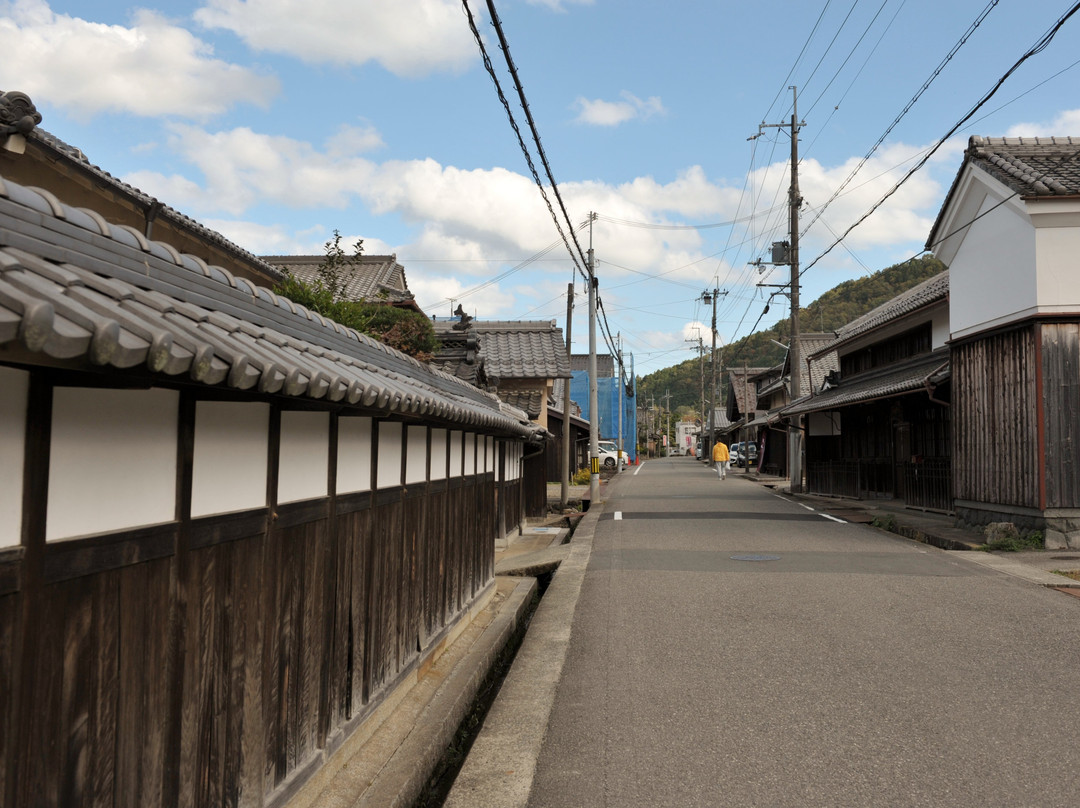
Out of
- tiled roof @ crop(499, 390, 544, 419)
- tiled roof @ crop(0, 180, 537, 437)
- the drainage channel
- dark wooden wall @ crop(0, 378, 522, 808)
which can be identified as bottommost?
the drainage channel

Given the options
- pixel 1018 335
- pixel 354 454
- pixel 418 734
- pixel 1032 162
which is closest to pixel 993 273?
pixel 1018 335

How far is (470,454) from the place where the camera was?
1041 cm

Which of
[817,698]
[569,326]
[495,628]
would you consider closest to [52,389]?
[817,698]

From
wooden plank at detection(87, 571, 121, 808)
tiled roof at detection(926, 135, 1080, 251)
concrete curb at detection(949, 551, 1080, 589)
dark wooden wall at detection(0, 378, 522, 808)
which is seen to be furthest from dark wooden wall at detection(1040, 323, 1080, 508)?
wooden plank at detection(87, 571, 121, 808)

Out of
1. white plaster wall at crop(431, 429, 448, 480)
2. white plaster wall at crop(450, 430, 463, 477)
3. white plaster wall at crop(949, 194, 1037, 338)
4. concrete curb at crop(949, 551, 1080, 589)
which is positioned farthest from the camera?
white plaster wall at crop(949, 194, 1037, 338)

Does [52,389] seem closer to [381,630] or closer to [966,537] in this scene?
[381,630]

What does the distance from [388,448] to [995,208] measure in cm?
1367

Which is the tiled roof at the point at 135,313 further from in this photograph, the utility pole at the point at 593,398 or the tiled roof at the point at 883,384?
the utility pole at the point at 593,398

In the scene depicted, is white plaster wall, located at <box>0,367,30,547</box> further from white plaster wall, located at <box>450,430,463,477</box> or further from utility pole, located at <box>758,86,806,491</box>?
utility pole, located at <box>758,86,806,491</box>

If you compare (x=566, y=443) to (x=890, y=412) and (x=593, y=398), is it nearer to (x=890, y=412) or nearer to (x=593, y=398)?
(x=593, y=398)

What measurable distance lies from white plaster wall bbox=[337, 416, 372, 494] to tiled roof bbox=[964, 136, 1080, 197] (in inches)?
502

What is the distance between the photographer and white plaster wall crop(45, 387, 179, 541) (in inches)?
101

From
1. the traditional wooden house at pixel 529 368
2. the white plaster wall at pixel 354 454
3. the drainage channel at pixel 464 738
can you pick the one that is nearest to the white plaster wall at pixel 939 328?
the traditional wooden house at pixel 529 368

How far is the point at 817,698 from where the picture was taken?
608cm
